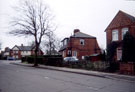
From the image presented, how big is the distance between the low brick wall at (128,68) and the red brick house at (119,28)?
357 inches

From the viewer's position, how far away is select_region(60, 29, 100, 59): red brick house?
33509mm

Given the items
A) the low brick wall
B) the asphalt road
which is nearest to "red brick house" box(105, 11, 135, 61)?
the low brick wall

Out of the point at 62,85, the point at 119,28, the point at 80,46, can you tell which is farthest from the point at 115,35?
the point at 62,85

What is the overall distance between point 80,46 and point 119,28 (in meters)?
14.0

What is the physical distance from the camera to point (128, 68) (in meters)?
12.3

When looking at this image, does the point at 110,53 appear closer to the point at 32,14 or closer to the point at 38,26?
the point at 38,26

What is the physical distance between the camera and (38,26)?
80.1ft

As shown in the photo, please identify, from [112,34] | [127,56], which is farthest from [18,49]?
[127,56]

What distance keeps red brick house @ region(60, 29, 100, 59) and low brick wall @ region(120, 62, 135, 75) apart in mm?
20356

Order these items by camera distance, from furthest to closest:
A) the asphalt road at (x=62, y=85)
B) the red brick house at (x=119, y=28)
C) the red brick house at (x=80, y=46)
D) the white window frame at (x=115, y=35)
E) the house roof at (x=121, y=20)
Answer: the red brick house at (x=80, y=46) → the white window frame at (x=115, y=35) → the house roof at (x=121, y=20) → the red brick house at (x=119, y=28) → the asphalt road at (x=62, y=85)

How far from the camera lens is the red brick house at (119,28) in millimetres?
20688

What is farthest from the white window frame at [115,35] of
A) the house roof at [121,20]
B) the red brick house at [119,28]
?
the house roof at [121,20]

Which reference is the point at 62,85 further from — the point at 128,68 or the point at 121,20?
the point at 121,20

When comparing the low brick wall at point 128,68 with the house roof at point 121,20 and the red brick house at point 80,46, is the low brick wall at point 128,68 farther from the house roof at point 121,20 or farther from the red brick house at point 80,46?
the red brick house at point 80,46
